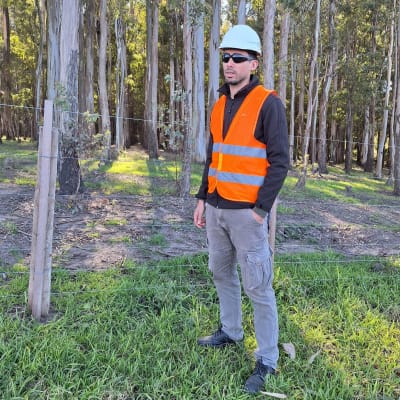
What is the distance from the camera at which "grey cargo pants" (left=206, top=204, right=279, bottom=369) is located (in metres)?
2.78

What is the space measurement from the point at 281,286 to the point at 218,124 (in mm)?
2213

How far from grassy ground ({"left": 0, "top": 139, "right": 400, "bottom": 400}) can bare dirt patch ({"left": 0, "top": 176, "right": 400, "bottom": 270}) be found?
0.51 metres

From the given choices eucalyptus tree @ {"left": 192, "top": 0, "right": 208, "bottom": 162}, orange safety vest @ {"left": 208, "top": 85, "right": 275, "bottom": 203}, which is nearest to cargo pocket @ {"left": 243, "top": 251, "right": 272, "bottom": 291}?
orange safety vest @ {"left": 208, "top": 85, "right": 275, "bottom": 203}

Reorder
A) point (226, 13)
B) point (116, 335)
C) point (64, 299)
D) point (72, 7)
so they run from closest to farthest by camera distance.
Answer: point (116, 335) → point (64, 299) → point (72, 7) → point (226, 13)

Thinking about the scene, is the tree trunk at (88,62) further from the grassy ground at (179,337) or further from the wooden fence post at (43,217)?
the wooden fence post at (43,217)

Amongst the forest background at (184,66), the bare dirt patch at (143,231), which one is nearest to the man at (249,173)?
the bare dirt patch at (143,231)

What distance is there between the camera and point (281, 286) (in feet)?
14.6

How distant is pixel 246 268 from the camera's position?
2822 mm

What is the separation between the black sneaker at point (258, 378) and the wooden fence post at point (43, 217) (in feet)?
6.01

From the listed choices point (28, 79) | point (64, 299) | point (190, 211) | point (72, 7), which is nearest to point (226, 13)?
point (28, 79)

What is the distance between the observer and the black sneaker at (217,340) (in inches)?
133

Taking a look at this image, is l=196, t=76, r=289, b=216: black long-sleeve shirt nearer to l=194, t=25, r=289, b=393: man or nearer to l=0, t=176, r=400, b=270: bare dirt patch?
l=194, t=25, r=289, b=393: man

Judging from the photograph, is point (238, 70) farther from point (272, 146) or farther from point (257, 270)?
point (257, 270)

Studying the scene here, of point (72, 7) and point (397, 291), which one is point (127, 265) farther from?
point (72, 7)
